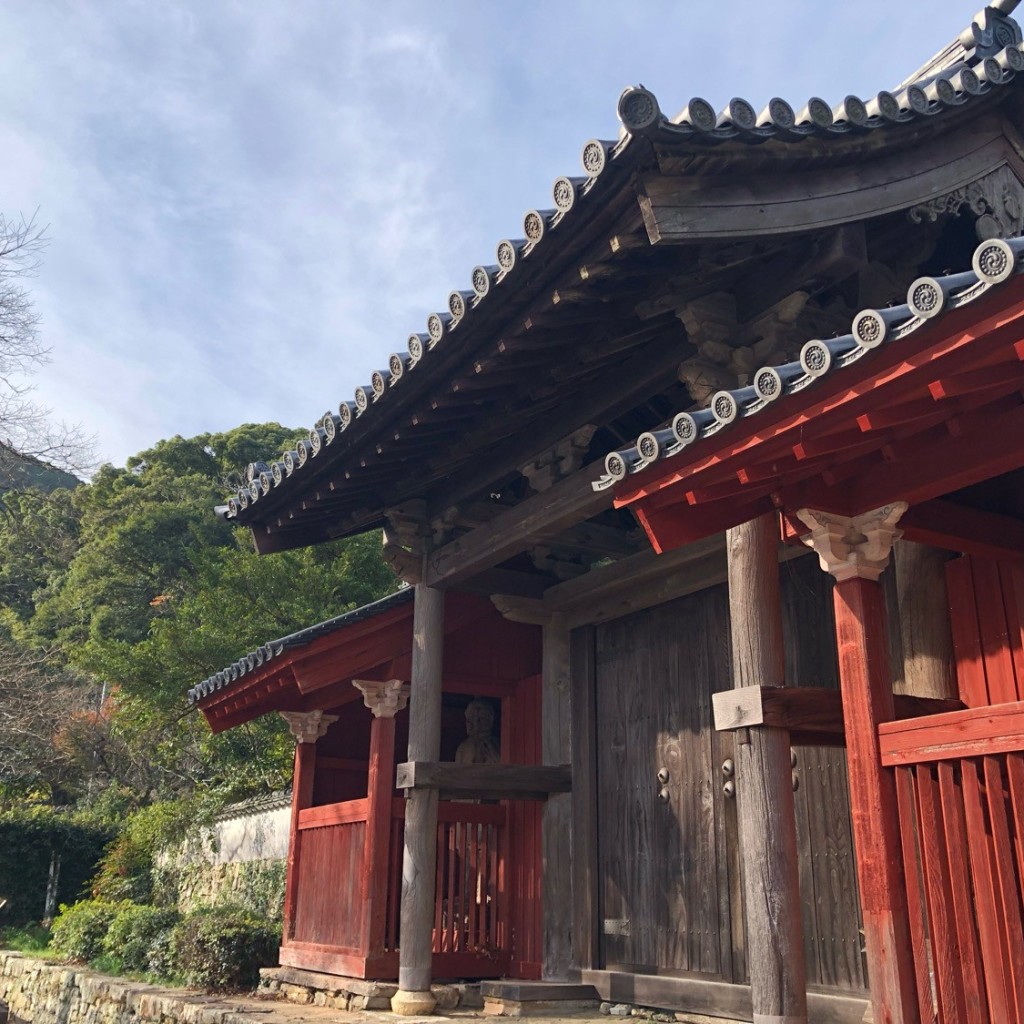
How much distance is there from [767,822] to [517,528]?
2.85 meters

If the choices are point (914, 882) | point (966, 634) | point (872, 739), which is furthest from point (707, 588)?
point (914, 882)

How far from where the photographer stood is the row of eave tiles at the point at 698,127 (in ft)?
13.0

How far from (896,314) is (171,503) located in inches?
1185

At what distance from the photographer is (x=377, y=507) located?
25.0 ft

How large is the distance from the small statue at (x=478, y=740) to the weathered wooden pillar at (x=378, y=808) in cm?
71

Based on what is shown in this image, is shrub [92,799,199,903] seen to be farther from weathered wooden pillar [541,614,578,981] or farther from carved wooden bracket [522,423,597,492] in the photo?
carved wooden bracket [522,423,597,492]

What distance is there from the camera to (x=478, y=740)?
8.99 metres

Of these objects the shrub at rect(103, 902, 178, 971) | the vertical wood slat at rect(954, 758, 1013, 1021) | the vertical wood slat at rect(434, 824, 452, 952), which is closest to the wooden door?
the vertical wood slat at rect(434, 824, 452, 952)

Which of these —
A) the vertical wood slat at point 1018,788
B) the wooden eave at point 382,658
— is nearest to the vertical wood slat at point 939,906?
the vertical wood slat at point 1018,788

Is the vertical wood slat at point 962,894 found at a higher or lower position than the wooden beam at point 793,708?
lower

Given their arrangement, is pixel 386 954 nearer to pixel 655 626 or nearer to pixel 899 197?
pixel 655 626

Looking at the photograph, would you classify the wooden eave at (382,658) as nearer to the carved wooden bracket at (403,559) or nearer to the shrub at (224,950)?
the carved wooden bracket at (403,559)

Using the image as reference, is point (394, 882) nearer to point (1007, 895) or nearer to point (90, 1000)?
point (90, 1000)

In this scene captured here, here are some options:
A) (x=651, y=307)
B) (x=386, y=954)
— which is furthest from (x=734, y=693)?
(x=386, y=954)
